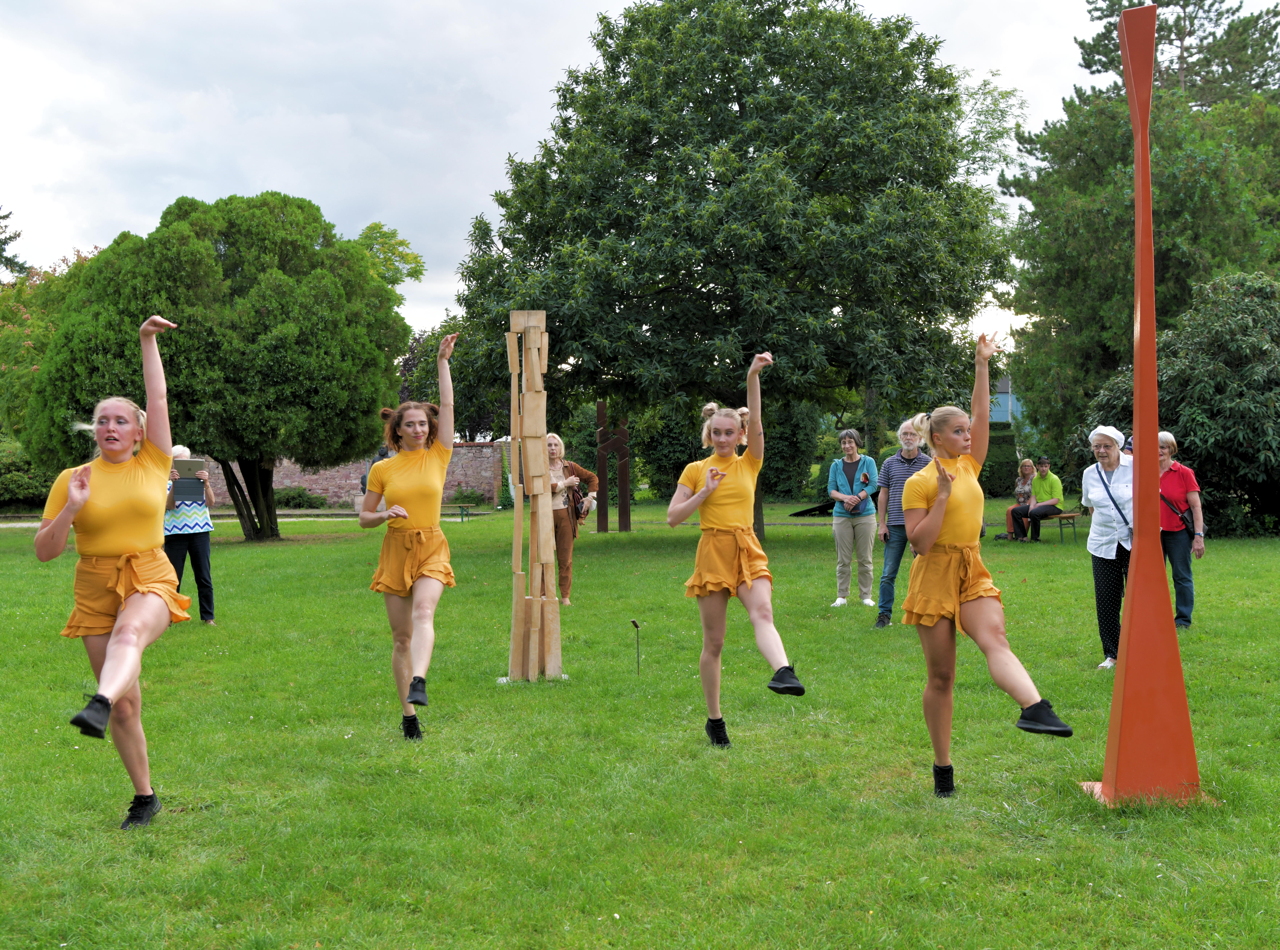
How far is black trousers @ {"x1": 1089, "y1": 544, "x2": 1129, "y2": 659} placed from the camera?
26.3ft

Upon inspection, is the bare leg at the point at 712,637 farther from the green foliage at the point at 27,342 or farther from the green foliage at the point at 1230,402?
the green foliage at the point at 27,342

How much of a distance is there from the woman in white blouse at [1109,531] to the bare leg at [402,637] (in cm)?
525

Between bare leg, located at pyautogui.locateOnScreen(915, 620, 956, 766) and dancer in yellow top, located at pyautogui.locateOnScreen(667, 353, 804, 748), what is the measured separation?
1.01 meters

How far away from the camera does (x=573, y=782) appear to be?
18.0 feet

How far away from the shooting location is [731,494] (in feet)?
19.6

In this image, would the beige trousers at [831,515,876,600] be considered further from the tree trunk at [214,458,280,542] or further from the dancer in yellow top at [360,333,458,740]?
the tree trunk at [214,458,280,542]

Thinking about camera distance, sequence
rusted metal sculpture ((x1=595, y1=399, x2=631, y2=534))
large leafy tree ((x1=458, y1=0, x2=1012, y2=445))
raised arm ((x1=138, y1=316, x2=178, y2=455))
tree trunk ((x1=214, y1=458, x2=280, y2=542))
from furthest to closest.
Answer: tree trunk ((x1=214, y1=458, x2=280, y2=542)) < rusted metal sculpture ((x1=595, y1=399, x2=631, y2=534)) < large leafy tree ((x1=458, y1=0, x2=1012, y2=445)) < raised arm ((x1=138, y1=316, x2=178, y2=455))

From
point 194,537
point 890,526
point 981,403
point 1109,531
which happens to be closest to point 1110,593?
point 1109,531

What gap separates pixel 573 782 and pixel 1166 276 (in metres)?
26.8

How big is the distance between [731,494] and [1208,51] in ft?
129

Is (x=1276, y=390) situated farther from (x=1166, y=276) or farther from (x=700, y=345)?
(x=700, y=345)

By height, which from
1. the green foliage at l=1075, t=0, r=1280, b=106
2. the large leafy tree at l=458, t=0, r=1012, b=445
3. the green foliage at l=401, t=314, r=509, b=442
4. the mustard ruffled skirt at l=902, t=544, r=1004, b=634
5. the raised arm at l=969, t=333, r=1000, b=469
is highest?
the green foliage at l=1075, t=0, r=1280, b=106

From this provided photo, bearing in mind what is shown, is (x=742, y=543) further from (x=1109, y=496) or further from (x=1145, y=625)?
(x=1109, y=496)

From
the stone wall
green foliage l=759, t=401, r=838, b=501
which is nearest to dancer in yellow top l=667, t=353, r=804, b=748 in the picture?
green foliage l=759, t=401, r=838, b=501
